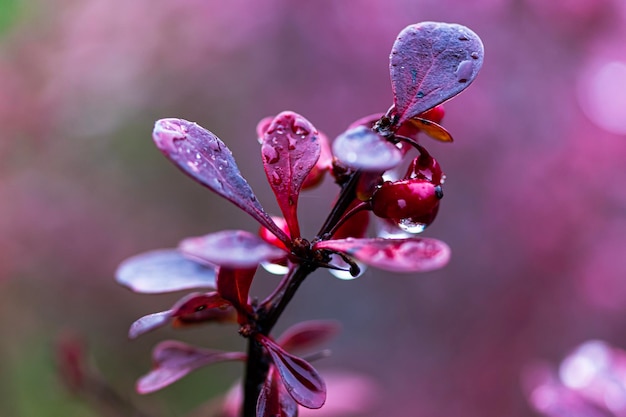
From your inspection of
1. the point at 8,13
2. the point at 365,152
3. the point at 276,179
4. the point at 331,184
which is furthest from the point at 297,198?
the point at 8,13

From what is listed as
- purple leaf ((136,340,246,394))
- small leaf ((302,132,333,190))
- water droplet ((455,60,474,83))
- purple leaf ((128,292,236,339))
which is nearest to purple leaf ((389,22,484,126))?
water droplet ((455,60,474,83))

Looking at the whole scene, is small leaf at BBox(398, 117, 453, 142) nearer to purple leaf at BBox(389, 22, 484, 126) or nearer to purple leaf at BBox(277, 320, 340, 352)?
purple leaf at BBox(389, 22, 484, 126)

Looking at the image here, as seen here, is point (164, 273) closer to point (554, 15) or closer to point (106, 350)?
point (554, 15)

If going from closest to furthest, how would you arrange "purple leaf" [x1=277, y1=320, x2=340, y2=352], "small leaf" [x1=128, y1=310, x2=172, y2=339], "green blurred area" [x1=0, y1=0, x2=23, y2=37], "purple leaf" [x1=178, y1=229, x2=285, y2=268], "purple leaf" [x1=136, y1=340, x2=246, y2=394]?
"purple leaf" [x1=178, y1=229, x2=285, y2=268] < "small leaf" [x1=128, y1=310, x2=172, y2=339] < "purple leaf" [x1=136, y1=340, x2=246, y2=394] < "purple leaf" [x1=277, y1=320, x2=340, y2=352] < "green blurred area" [x1=0, y1=0, x2=23, y2=37]

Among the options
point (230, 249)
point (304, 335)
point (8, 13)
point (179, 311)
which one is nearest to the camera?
point (230, 249)

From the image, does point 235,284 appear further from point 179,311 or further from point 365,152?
point 365,152
